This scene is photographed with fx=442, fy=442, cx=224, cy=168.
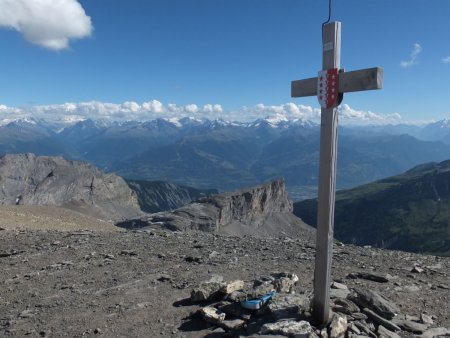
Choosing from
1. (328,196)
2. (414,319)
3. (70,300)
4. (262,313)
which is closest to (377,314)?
(414,319)

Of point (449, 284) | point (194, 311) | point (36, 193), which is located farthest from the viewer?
point (36, 193)

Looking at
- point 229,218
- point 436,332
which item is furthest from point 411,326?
point 229,218

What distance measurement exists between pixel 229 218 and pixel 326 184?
164 m

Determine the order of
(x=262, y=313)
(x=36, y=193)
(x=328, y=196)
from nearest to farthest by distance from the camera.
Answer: (x=328, y=196)
(x=262, y=313)
(x=36, y=193)

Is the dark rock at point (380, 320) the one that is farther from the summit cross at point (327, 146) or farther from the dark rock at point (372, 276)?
the dark rock at point (372, 276)

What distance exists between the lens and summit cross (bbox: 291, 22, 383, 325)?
32.2ft

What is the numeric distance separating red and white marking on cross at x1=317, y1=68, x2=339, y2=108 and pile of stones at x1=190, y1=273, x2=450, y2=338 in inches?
→ 194

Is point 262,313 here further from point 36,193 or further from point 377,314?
point 36,193

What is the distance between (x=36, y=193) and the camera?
169875 millimetres

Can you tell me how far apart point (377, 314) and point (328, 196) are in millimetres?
3803

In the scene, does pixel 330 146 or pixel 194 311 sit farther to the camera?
pixel 194 311

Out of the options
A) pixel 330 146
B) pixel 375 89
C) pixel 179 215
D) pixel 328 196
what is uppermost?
pixel 375 89

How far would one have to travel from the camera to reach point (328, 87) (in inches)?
395

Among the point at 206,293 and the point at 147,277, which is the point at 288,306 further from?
the point at 147,277
